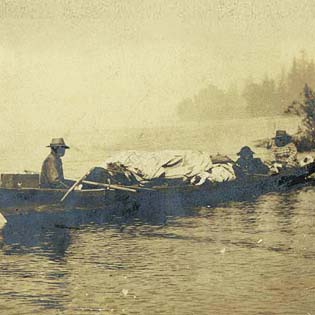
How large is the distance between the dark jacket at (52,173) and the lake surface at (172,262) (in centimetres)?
9

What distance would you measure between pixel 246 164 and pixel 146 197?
712 millimetres

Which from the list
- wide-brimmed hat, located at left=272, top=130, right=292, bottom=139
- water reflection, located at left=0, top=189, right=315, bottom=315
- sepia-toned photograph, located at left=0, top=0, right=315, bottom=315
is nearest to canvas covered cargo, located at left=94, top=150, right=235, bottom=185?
sepia-toned photograph, located at left=0, top=0, right=315, bottom=315

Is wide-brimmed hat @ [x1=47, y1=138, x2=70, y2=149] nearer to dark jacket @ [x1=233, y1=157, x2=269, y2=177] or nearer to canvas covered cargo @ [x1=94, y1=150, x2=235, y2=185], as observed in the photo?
canvas covered cargo @ [x1=94, y1=150, x2=235, y2=185]

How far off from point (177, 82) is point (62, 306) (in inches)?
64.9

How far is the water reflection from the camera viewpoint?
5.28 m

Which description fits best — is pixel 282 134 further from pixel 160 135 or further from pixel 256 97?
pixel 160 135

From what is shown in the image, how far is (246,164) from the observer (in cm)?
592

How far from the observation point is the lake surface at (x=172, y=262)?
5.28m

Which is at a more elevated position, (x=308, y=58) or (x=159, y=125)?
(x=308, y=58)

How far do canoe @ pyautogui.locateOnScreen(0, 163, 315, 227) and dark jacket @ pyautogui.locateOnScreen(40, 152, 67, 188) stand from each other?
40mm

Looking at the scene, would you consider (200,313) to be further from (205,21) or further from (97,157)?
(205,21)

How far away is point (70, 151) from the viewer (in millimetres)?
5754

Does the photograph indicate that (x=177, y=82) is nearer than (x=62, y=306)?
No

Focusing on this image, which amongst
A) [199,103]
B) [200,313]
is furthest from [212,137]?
[200,313]
